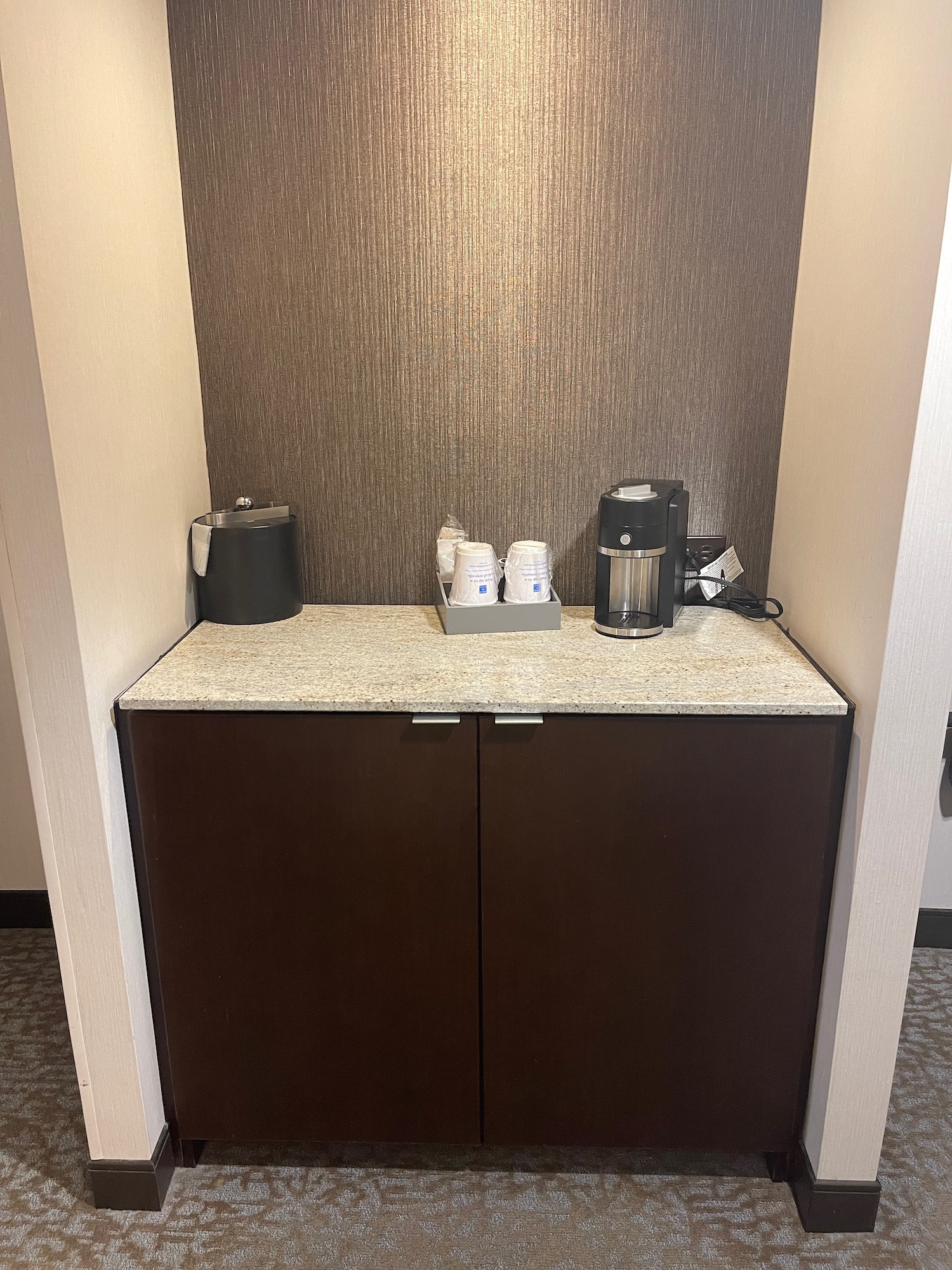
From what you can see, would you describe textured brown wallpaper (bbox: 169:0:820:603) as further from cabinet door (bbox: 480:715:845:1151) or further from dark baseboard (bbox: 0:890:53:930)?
dark baseboard (bbox: 0:890:53:930)

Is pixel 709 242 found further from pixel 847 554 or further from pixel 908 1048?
pixel 908 1048

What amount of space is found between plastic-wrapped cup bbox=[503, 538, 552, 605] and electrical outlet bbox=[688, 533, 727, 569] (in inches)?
13.2

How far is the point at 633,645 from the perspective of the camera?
164 cm

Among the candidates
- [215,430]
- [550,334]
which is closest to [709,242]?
[550,334]

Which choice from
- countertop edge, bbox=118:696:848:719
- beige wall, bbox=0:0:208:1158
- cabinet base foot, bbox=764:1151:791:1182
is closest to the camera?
beige wall, bbox=0:0:208:1158

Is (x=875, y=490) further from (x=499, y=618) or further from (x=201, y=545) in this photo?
(x=201, y=545)

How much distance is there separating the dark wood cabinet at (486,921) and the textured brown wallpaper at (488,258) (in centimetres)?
60

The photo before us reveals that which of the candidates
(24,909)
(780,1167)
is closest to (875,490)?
(780,1167)

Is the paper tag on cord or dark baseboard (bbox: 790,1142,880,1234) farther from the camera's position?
the paper tag on cord

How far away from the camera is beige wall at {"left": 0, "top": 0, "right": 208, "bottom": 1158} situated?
4.01 ft

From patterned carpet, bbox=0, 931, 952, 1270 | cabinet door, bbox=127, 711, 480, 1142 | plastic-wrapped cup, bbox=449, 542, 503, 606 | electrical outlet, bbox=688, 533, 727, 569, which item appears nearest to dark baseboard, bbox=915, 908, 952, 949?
patterned carpet, bbox=0, 931, 952, 1270

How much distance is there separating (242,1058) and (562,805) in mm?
739

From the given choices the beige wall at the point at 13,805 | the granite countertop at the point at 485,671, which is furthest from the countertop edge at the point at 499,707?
the beige wall at the point at 13,805

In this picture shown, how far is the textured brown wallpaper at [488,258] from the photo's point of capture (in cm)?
166
